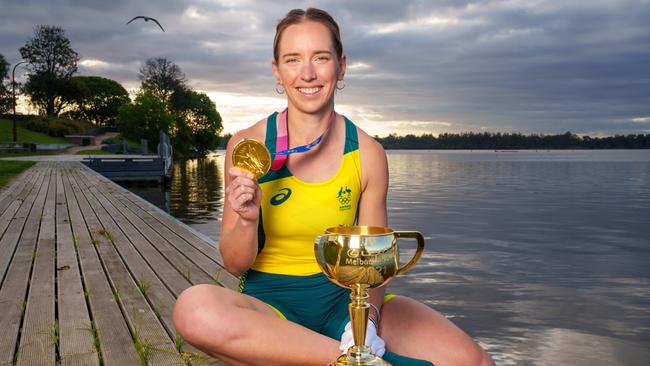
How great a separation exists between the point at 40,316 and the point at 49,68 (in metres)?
81.4

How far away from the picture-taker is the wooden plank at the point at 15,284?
3490 mm

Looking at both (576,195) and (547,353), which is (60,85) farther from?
(547,353)

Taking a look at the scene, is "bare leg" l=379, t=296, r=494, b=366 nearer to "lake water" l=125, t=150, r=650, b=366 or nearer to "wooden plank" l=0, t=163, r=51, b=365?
"wooden plank" l=0, t=163, r=51, b=365

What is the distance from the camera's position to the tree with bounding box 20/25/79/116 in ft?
242

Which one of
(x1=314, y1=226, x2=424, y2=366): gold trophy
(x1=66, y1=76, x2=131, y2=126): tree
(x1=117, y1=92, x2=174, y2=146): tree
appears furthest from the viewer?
(x1=66, y1=76, x2=131, y2=126): tree

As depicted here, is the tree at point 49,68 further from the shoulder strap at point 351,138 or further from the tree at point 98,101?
the shoulder strap at point 351,138

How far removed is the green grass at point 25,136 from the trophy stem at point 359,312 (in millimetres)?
61841

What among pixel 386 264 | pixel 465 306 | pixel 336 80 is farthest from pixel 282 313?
pixel 465 306

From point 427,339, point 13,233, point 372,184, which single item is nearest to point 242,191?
point 372,184

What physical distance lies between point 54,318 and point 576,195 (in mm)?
28452

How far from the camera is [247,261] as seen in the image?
2.77 m

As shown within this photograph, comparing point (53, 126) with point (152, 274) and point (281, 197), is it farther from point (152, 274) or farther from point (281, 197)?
point (281, 197)

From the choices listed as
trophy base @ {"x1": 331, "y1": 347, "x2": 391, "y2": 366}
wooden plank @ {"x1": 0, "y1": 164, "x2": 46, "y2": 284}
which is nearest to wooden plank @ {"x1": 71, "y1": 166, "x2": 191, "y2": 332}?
wooden plank @ {"x1": 0, "y1": 164, "x2": 46, "y2": 284}

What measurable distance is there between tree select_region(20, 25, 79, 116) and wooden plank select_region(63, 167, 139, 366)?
74566 mm
